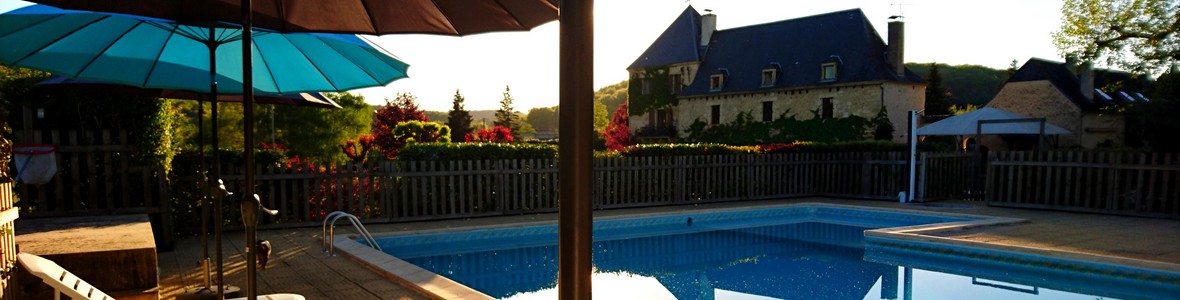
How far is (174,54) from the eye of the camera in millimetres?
4863

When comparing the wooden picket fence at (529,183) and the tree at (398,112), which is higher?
the tree at (398,112)

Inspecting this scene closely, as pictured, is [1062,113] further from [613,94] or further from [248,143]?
[613,94]

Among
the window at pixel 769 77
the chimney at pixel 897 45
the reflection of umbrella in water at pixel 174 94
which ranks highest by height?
the chimney at pixel 897 45

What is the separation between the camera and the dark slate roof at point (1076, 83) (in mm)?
29547

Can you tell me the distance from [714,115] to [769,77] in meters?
4.11

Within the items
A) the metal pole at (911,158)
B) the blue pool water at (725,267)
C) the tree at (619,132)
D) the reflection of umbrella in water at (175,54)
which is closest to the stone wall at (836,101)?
the tree at (619,132)

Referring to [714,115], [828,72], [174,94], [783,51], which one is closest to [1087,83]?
[828,72]

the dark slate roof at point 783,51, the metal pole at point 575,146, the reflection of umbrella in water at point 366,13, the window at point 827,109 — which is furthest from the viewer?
the window at point 827,109

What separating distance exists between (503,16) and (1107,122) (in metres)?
33.6

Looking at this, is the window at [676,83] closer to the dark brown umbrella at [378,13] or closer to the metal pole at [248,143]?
the dark brown umbrella at [378,13]

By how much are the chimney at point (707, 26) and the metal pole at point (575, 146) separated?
39.2 m

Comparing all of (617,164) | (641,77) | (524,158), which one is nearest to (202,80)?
(524,158)

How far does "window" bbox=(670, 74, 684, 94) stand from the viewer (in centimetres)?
3981

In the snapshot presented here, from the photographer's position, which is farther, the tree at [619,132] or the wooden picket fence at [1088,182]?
the tree at [619,132]
